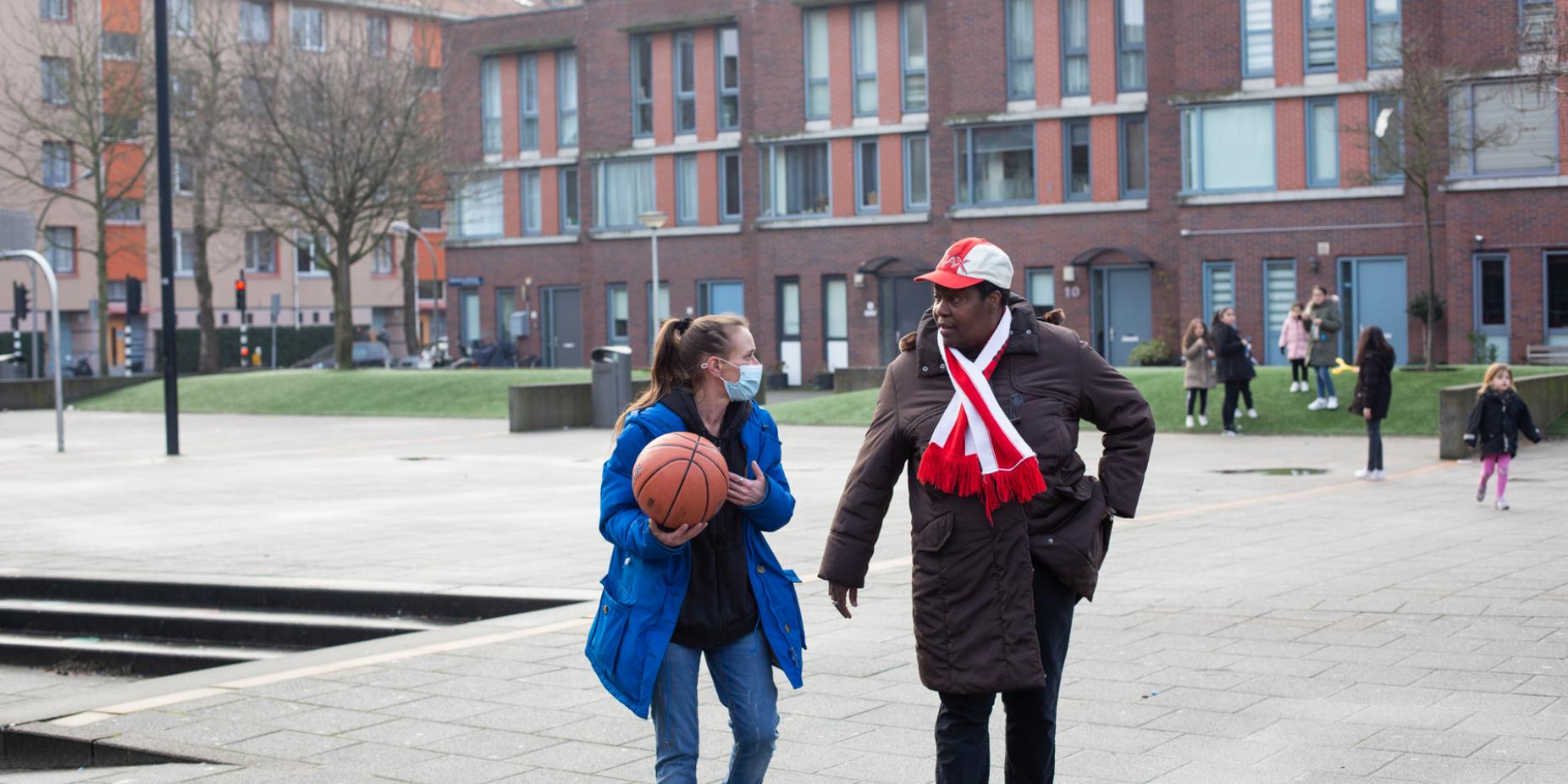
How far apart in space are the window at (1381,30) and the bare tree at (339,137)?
22255 millimetres

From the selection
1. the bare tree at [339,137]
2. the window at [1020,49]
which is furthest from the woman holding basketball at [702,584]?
the window at [1020,49]

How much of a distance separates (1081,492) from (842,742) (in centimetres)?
215

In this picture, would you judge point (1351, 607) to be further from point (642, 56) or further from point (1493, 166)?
point (642, 56)

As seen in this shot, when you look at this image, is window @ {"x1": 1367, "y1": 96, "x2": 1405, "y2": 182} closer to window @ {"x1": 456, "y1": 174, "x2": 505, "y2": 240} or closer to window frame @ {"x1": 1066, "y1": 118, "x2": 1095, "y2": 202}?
window frame @ {"x1": 1066, "y1": 118, "x2": 1095, "y2": 202}

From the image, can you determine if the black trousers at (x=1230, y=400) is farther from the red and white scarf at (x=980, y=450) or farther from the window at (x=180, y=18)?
the window at (x=180, y=18)

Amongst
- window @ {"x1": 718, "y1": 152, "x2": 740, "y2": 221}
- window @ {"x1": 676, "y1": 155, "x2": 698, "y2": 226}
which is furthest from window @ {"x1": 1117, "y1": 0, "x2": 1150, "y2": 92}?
window @ {"x1": 676, "y1": 155, "x2": 698, "y2": 226}

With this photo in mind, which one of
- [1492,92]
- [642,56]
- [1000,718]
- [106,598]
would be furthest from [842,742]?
[642,56]

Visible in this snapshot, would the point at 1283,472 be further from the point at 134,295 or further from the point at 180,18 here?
the point at 180,18

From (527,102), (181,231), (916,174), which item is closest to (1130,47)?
(916,174)

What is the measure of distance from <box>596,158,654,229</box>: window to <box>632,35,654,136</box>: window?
3.81 ft

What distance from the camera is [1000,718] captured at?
22.5 ft

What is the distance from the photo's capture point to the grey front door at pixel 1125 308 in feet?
141

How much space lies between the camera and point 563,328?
53.8m

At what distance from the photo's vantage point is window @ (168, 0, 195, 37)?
4875 centimetres
